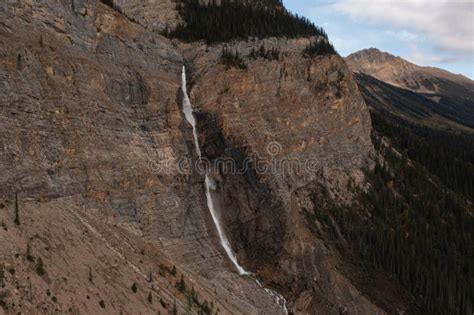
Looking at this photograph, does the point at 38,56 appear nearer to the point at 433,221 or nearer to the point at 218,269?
the point at 218,269

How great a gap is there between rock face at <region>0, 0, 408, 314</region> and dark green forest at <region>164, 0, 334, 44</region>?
2.03 metres

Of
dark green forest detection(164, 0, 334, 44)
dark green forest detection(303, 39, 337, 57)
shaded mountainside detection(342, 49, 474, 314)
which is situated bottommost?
shaded mountainside detection(342, 49, 474, 314)

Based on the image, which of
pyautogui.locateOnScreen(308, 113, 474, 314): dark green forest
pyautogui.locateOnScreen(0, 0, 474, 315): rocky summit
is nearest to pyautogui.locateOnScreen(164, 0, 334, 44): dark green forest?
pyautogui.locateOnScreen(0, 0, 474, 315): rocky summit

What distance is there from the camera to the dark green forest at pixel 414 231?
2084 inches

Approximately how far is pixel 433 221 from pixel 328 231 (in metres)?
21.1

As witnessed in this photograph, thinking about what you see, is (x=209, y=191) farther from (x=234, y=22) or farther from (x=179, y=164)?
(x=234, y=22)

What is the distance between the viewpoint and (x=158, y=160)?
1805 inches

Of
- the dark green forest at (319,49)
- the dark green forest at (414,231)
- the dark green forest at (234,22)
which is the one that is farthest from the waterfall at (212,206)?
the dark green forest at (319,49)

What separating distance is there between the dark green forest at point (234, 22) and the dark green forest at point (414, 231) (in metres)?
21.3

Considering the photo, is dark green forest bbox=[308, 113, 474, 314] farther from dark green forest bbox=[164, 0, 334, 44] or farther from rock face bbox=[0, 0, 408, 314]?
dark green forest bbox=[164, 0, 334, 44]

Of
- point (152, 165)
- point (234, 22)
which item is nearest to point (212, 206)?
point (152, 165)

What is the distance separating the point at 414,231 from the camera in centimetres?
6000

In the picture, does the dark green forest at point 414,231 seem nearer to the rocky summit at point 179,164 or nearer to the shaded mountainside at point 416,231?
the shaded mountainside at point 416,231

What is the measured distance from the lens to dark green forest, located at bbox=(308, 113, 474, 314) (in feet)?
174
